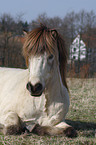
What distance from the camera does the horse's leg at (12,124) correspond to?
2.82 m

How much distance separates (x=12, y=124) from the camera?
112 inches

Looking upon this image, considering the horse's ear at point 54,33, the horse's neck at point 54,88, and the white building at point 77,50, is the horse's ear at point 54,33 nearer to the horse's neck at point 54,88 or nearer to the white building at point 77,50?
the horse's neck at point 54,88

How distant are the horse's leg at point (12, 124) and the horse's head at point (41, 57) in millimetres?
701

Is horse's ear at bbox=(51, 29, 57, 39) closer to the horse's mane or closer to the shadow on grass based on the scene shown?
the horse's mane

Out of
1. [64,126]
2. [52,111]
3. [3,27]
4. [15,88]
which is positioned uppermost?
[3,27]

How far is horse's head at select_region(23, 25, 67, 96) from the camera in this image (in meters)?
2.47

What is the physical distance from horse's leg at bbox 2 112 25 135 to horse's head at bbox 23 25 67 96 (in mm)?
701

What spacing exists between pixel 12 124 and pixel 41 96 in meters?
0.62

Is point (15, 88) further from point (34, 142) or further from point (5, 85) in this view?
point (34, 142)

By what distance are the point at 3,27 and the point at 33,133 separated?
17.8 metres

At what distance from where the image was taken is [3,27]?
63.4ft

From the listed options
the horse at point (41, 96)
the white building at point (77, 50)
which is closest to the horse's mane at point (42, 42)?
the horse at point (41, 96)

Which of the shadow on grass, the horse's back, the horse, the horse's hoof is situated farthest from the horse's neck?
the shadow on grass

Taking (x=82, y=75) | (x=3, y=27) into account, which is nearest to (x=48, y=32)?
(x=82, y=75)
